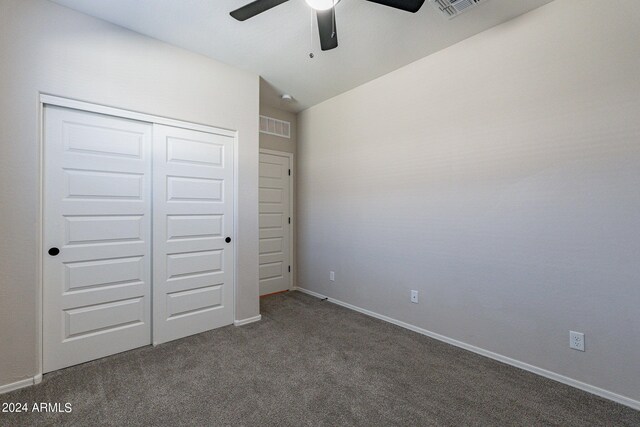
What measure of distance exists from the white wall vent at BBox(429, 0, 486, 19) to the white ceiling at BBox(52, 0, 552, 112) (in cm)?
7

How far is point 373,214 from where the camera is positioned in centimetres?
333

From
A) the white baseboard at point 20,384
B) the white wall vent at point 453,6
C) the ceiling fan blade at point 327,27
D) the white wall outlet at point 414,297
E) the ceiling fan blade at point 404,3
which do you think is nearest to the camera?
the ceiling fan blade at point 404,3

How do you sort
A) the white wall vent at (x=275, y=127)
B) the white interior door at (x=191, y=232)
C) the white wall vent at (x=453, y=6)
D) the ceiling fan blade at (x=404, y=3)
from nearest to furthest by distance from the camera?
the ceiling fan blade at (x=404, y=3) < the white wall vent at (x=453, y=6) < the white interior door at (x=191, y=232) < the white wall vent at (x=275, y=127)

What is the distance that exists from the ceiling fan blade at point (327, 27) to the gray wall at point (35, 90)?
1.49 meters

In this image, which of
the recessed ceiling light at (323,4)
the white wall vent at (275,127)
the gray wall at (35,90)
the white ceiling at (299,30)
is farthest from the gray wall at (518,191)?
the gray wall at (35,90)

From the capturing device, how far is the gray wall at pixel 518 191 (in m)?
1.85

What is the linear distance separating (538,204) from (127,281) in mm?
3449

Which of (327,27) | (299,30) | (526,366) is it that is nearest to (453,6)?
(327,27)

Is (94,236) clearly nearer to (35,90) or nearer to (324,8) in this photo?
(35,90)

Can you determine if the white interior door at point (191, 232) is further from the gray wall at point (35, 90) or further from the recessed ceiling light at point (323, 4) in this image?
the recessed ceiling light at point (323, 4)

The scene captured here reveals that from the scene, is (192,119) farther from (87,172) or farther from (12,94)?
(12,94)

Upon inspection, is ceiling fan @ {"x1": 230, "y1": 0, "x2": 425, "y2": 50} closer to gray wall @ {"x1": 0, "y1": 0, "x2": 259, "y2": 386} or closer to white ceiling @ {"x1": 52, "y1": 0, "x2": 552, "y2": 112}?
white ceiling @ {"x1": 52, "y1": 0, "x2": 552, "y2": 112}

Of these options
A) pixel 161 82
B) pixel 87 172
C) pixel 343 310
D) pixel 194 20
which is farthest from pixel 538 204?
pixel 87 172

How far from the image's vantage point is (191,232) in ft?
9.14
